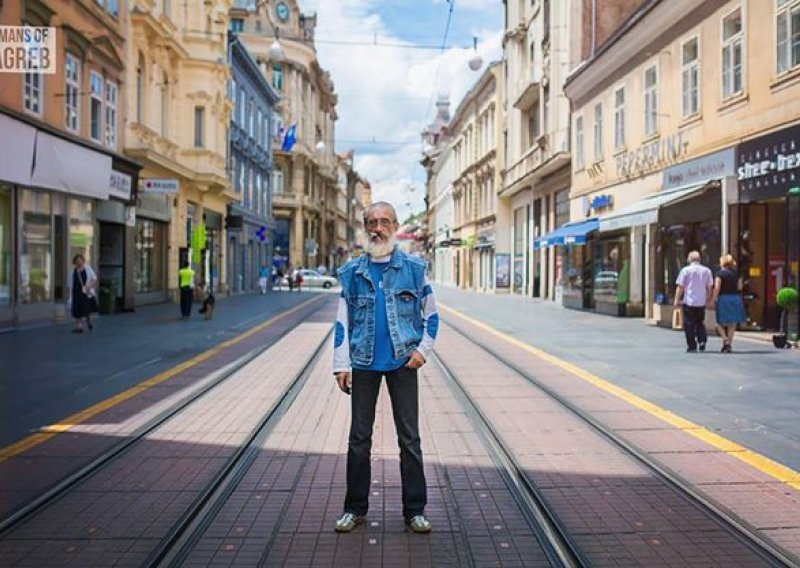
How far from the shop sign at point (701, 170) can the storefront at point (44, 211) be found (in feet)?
46.7

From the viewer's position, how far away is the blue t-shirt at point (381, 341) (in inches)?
185

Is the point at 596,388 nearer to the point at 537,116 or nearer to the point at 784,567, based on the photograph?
the point at 784,567

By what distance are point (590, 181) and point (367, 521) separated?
82.1ft

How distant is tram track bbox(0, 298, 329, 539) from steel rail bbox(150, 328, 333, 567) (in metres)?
0.91

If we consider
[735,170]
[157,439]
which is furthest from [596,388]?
[735,170]

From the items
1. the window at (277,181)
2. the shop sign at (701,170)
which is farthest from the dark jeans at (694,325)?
the window at (277,181)

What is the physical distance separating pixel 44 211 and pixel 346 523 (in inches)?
673

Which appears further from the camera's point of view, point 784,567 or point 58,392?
point 58,392

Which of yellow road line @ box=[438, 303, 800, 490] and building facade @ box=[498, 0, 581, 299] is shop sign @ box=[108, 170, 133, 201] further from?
building facade @ box=[498, 0, 581, 299]

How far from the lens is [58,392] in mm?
9773

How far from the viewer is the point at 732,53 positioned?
17.4 m

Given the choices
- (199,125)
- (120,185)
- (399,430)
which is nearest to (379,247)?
(399,430)

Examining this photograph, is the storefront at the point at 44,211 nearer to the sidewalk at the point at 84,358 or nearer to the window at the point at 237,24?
the sidewalk at the point at 84,358

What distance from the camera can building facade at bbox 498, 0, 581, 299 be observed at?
3372cm
